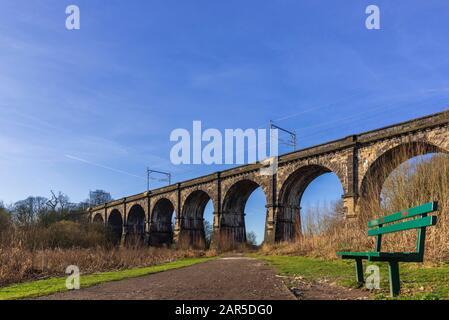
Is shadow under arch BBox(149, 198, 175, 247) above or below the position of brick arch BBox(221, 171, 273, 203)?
below

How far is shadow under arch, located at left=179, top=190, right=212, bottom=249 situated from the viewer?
3444cm

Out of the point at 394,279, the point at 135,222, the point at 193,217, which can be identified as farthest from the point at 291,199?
the point at 135,222

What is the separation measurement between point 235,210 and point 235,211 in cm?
8

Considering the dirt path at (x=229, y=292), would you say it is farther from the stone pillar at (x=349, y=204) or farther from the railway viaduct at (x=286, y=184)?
the stone pillar at (x=349, y=204)

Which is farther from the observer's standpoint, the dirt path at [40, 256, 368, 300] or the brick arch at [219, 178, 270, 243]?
the brick arch at [219, 178, 270, 243]

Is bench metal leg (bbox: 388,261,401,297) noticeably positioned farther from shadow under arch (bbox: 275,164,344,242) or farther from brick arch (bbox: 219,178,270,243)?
brick arch (bbox: 219,178,270,243)

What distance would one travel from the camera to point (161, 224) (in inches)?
1613

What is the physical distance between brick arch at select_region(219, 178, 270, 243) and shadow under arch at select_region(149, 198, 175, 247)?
34.9 ft

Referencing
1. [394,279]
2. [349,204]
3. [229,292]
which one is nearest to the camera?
[394,279]

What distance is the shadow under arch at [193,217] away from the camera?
34.4m

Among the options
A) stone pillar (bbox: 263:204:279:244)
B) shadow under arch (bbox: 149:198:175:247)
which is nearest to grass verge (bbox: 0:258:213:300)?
stone pillar (bbox: 263:204:279:244)

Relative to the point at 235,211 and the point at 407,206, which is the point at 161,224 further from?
the point at 407,206
